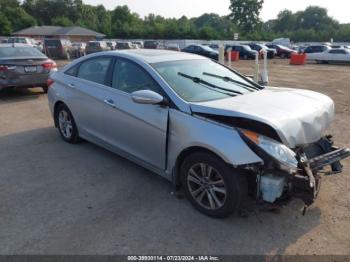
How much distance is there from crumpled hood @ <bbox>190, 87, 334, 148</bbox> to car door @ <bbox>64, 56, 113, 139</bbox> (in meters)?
1.77

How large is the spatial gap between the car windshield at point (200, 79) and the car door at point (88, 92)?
1.04 metres

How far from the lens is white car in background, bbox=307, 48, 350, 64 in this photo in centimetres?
2809

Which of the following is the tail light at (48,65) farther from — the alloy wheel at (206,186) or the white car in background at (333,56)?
the white car in background at (333,56)

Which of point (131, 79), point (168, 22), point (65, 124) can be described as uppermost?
point (168, 22)

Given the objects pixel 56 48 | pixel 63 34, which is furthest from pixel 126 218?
pixel 63 34

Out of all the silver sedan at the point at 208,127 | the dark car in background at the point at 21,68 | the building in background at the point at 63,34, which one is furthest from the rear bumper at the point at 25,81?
the building in background at the point at 63,34

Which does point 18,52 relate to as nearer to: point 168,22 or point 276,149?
point 276,149

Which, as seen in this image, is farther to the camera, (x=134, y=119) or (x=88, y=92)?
(x=88, y=92)

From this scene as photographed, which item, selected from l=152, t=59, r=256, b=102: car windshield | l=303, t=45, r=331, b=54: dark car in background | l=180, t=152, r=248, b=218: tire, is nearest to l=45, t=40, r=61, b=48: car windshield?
l=303, t=45, r=331, b=54: dark car in background

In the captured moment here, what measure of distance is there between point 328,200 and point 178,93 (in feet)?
6.98

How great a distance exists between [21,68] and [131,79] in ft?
20.8

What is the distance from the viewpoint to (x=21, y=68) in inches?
378

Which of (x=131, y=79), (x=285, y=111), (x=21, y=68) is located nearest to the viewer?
(x=285, y=111)

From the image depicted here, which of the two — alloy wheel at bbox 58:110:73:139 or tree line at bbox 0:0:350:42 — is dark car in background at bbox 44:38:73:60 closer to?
alloy wheel at bbox 58:110:73:139
